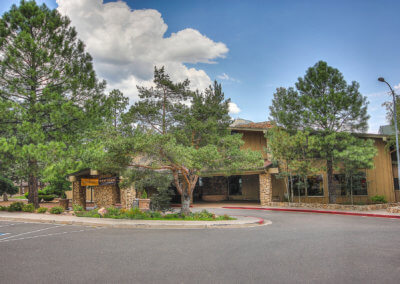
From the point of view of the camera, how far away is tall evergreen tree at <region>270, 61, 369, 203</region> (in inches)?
808

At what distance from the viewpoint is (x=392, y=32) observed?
62.3 feet

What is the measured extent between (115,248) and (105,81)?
50.2 ft

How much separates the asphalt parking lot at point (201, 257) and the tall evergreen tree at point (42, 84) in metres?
8.51

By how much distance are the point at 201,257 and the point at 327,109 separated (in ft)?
55.0

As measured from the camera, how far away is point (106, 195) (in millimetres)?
23703

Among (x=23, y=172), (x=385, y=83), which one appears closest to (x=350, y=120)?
(x=385, y=83)

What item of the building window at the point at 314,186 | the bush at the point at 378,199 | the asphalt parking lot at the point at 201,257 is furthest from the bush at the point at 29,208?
the bush at the point at 378,199

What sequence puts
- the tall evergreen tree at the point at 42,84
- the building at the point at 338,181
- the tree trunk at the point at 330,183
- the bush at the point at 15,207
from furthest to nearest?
the building at the point at 338,181 < the tree trunk at the point at 330,183 < the bush at the point at 15,207 < the tall evergreen tree at the point at 42,84

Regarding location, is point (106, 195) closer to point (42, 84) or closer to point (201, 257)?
point (42, 84)

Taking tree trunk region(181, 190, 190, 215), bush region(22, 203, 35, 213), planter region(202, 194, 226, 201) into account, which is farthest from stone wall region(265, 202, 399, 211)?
bush region(22, 203, 35, 213)

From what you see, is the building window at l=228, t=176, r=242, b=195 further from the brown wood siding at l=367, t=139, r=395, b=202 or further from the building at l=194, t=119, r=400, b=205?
the brown wood siding at l=367, t=139, r=395, b=202

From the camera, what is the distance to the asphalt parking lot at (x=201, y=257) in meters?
5.64

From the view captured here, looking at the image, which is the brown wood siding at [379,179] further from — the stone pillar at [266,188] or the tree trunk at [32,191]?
the tree trunk at [32,191]

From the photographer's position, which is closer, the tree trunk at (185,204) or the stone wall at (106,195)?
the tree trunk at (185,204)
